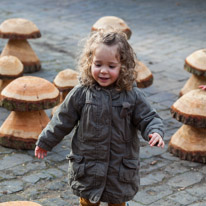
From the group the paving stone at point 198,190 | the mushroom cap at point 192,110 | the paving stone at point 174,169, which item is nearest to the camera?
the paving stone at point 198,190

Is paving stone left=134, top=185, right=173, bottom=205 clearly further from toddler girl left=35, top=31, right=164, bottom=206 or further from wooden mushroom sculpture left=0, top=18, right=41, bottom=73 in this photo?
wooden mushroom sculpture left=0, top=18, right=41, bottom=73

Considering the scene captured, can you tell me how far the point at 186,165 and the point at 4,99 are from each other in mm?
2040

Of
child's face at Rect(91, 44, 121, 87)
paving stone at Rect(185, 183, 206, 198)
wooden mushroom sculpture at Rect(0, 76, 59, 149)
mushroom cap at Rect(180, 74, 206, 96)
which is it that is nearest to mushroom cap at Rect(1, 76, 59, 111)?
wooden mushroom sculpture at Rect(0, 76, 59, 149)

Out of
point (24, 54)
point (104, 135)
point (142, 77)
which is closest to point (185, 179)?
point (104, 135)

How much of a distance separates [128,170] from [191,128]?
6.67 feet

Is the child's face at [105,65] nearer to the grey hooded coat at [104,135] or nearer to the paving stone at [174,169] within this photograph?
the grey hooded coat at [104,135]

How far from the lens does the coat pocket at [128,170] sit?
364cm

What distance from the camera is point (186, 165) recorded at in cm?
529

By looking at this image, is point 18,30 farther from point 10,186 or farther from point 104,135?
point 104,135

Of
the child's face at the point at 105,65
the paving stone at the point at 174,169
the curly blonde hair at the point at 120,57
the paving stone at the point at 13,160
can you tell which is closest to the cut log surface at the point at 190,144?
the paving stone at the point at 174,169

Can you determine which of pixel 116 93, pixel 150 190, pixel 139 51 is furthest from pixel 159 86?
pixel 116 93

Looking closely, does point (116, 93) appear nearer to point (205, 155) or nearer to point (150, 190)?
point (150, 190)

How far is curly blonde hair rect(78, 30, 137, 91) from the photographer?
354cm

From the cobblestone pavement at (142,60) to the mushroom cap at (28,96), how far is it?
49 centimetres
